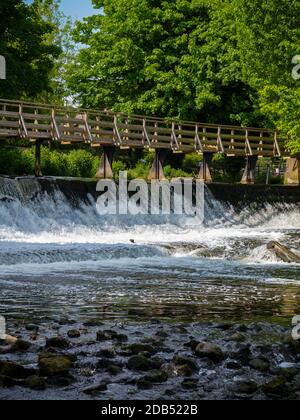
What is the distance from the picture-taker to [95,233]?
26.8 meters

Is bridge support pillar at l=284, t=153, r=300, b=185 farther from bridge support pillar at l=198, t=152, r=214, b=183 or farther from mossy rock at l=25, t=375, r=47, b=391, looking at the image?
mossy rock at l=25, t=375, r=47, b=391

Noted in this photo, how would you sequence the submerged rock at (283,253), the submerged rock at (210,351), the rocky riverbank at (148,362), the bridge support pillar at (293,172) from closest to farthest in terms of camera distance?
the rocky riverbank at (148,362)
the submerged rock at (210,351)
the submerged rock at (283,253)
the bridge support pillar at (293,172)

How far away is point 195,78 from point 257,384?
33.4 metres

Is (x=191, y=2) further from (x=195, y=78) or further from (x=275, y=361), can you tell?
(x=275, y=361)

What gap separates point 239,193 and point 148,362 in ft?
89.8

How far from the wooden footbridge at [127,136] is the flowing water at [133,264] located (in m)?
2.94

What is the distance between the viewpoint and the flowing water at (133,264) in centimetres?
1266

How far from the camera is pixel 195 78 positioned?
131ft

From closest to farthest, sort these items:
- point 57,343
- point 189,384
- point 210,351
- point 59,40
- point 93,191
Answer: point 189,384, point 210,351, point 57,343, point 93,191, point 59,40

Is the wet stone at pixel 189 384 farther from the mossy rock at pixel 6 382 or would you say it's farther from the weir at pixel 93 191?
the weir at pixel 93 191

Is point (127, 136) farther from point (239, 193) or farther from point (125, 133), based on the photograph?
point (239, 193)

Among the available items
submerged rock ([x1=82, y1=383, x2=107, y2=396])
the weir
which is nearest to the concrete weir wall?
the weir

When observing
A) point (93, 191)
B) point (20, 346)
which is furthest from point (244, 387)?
point (93, 191)

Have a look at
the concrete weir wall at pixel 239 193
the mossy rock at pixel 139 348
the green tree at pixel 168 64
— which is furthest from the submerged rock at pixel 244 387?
the green tree at pixel 168 64
